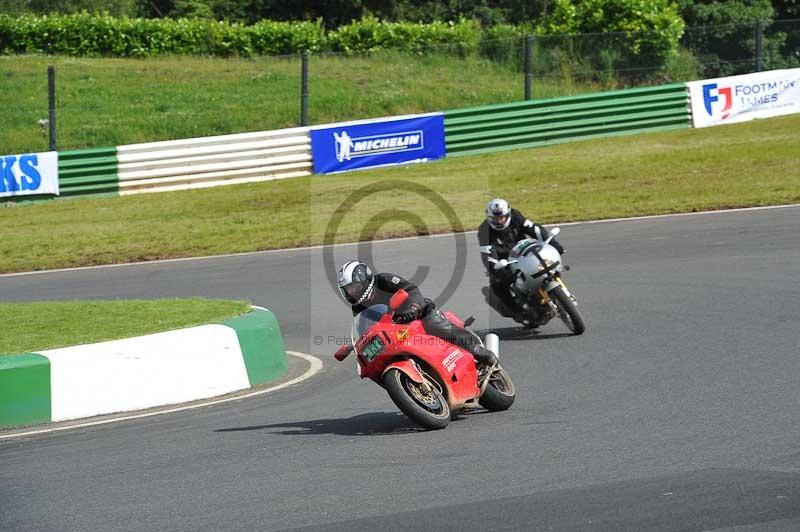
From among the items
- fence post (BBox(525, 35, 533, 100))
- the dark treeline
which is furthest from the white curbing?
the dark treeline

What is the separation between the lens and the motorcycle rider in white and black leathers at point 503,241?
12.3m

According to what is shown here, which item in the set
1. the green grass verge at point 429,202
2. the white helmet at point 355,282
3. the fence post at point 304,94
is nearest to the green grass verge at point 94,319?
the white helmet at point 355,282

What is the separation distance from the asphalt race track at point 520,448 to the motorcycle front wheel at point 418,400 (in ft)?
0.35

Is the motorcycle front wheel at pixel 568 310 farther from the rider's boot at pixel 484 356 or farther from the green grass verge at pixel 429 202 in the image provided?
the green grass verge at pixel 429 202

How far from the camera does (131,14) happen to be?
48188 mm

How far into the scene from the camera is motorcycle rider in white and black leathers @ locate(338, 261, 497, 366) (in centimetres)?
800

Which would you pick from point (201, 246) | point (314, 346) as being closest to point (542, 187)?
point (201, 246)

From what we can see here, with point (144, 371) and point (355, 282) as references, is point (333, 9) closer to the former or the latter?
point (144, 371)

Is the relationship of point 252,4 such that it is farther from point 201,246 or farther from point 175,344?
point 175,344

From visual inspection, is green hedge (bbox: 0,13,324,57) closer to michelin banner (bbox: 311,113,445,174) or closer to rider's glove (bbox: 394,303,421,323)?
michelin banner (bbox: 311,113,445,174)

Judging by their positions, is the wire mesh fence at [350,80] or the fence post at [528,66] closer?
the fence post at [528,66]

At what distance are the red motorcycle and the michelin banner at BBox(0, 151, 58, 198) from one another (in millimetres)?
17631

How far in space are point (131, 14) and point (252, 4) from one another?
16.1 ft

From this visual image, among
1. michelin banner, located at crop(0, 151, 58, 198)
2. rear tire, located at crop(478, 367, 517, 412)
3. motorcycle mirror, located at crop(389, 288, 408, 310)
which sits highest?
michelin banner, located at crop(0, 151, 58, 198)
